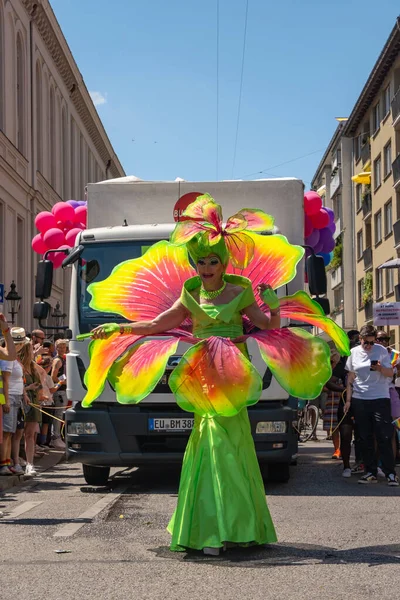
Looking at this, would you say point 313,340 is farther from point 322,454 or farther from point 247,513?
point 322,454

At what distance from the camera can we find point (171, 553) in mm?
6879

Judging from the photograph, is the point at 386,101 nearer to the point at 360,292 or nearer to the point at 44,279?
the point at 360,292

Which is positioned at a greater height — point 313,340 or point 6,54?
point 6,54

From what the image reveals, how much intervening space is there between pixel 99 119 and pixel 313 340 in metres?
50.1

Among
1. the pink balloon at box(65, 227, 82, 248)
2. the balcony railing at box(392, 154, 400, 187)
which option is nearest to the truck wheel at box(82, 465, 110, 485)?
the pink balloon at box(65, 227, 82, 248)

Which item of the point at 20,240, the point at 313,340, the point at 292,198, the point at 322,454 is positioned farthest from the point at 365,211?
the point at 313,340

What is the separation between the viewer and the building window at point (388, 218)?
48594 mm

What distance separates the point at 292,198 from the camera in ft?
40.3

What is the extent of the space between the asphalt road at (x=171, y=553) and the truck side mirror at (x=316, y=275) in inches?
81.4

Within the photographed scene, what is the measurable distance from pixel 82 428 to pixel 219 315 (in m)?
4.51

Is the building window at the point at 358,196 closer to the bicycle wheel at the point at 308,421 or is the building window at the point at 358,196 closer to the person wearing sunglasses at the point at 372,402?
the bicycle wheel at the point at 308,421

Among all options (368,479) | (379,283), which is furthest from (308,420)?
(379,283)

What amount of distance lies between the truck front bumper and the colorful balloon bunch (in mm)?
4196

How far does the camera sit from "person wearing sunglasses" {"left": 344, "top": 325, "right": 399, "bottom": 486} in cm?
1216
